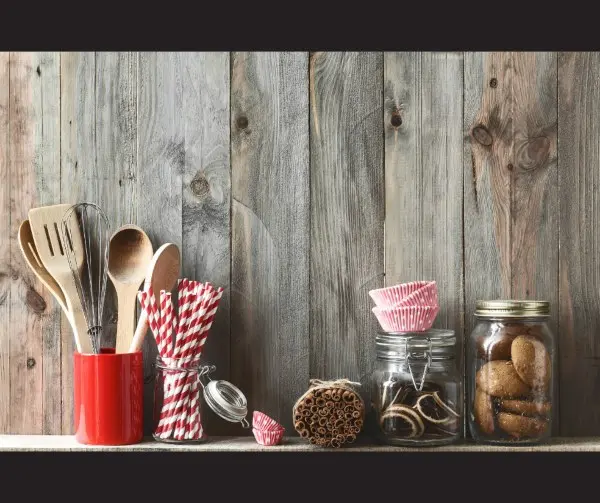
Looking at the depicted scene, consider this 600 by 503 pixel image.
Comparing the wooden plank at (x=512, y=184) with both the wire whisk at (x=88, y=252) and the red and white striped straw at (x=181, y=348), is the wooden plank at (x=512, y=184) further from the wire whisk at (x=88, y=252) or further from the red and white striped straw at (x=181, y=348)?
the wire whisk at (x=88, y=252)

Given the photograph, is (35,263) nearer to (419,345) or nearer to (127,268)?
(127,268)

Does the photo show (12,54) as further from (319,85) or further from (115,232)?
(319,85)

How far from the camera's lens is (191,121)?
72.1 inches

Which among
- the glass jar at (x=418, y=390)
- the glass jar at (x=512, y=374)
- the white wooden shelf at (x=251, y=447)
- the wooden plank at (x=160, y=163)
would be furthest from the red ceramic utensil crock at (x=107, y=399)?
the glass jar at (x=512, y=374)

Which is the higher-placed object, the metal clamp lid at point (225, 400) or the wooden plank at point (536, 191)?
the wooden plank at point (536, 191)

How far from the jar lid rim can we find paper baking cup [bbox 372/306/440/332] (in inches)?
3.8

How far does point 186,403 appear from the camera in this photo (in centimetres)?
171

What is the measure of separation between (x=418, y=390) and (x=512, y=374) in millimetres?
163

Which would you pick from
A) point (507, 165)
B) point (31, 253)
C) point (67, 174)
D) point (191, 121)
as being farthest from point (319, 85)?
point (31, 253)

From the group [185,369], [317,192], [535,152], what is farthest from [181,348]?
[535,152]

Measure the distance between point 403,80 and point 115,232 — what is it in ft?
2.02

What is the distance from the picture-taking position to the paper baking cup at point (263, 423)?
1708 mm

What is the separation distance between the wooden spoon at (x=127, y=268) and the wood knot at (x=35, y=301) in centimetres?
15

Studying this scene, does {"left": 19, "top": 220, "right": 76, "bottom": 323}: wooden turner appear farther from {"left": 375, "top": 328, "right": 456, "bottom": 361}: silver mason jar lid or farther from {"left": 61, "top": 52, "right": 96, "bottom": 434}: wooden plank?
{"left": 375, "top": 328, "right": 456, "bottom": 361}: silver mason jar lid
